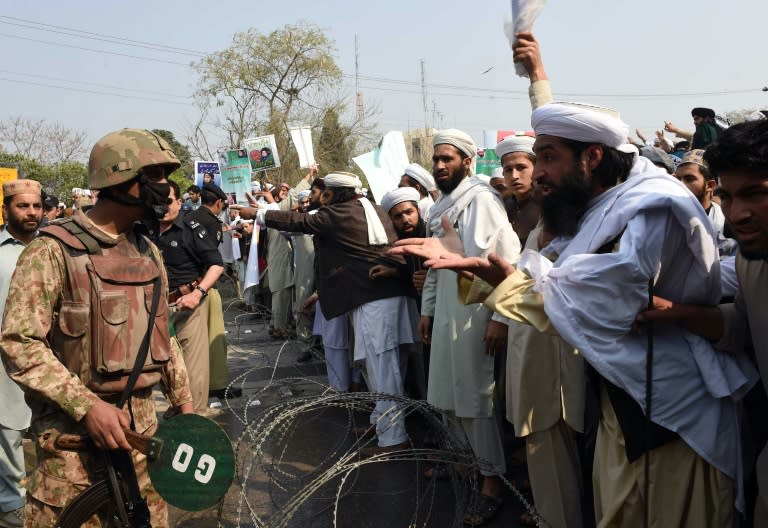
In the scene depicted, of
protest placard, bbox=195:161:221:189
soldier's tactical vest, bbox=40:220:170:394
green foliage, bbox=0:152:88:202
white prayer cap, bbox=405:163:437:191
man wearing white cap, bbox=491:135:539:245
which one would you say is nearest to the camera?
soldier's tactical vest, bbox=40:220:170:394

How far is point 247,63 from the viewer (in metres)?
32.4

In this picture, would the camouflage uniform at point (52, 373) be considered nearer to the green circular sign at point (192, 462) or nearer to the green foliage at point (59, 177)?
the green circular sign at point (192, 462)

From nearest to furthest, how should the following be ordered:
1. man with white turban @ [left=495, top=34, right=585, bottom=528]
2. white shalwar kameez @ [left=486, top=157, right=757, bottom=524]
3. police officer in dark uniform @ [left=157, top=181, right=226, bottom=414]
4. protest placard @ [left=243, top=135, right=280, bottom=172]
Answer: white shalwar kameez @ [left=486, top=157, right=757, bottom=524]
man with white turban @ [left=495, top=34, right=585, bottom=528]
police officer in dark uniform @ [left=157, top=181, right=226, bottom=414]
protest placard @ [left=243, top=135, right=280, bottom=172]

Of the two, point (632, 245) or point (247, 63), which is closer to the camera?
point (632, 245)

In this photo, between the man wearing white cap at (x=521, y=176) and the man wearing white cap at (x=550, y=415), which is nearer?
the man wearing white cap at (x=550, y=415)

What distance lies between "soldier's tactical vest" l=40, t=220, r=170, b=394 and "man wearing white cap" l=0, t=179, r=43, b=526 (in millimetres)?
1797

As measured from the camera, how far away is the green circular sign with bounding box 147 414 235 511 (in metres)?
2.29

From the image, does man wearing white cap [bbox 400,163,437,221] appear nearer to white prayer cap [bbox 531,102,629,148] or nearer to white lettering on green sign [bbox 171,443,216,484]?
white prayer cap [bbox 531,102,629,148]

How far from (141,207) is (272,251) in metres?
7.14

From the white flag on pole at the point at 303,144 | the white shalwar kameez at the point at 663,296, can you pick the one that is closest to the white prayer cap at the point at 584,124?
the white shalwar kameez at the point at 663,296

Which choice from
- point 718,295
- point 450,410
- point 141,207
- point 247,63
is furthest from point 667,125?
point 247,63

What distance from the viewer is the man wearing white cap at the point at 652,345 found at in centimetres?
204

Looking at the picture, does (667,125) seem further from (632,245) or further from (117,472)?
(117,472)

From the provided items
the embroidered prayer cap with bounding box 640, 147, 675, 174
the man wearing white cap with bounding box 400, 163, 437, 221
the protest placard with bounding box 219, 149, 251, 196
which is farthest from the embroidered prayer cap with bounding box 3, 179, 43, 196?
the protest placard with bounding box 219, 149, 251, 196
